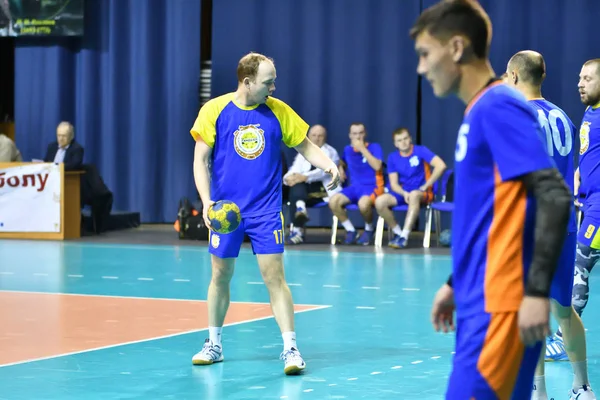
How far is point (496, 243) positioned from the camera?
2785 millimetres

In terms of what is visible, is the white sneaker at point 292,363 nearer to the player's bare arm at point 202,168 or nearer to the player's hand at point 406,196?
the player's bare arm at point 202,168

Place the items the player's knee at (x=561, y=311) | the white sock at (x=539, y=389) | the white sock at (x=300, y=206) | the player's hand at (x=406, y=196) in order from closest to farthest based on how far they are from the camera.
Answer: the player's knee at (x=561, y=311), the white sock at (x=539, y=389), the player's hand at (x=406, y=196), the white sock at (x=300, y=206)

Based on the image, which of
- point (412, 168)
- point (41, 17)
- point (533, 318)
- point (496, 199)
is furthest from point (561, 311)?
point (41, 17)

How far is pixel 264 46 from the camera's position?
1686 cm

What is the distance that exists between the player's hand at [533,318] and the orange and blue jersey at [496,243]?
114 millimetres

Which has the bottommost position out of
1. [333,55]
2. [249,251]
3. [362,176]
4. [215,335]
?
[249,251]

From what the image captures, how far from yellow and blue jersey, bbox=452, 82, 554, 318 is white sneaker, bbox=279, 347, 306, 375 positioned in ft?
10.2

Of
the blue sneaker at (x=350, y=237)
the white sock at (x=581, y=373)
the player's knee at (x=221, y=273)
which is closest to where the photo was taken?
the white sock at (x=581, y=373)

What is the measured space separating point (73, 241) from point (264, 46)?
4.79m

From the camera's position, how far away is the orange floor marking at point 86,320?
6719mm

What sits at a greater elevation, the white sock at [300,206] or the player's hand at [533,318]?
the player's hand at [533,318]

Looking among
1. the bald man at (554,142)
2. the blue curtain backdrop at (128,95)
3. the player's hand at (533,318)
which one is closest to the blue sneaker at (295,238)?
the blue curtain backdrop at (128,95)

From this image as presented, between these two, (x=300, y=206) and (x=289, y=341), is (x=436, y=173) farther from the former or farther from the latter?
(x=289, y=341)

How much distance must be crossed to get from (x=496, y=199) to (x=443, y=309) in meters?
0.42
